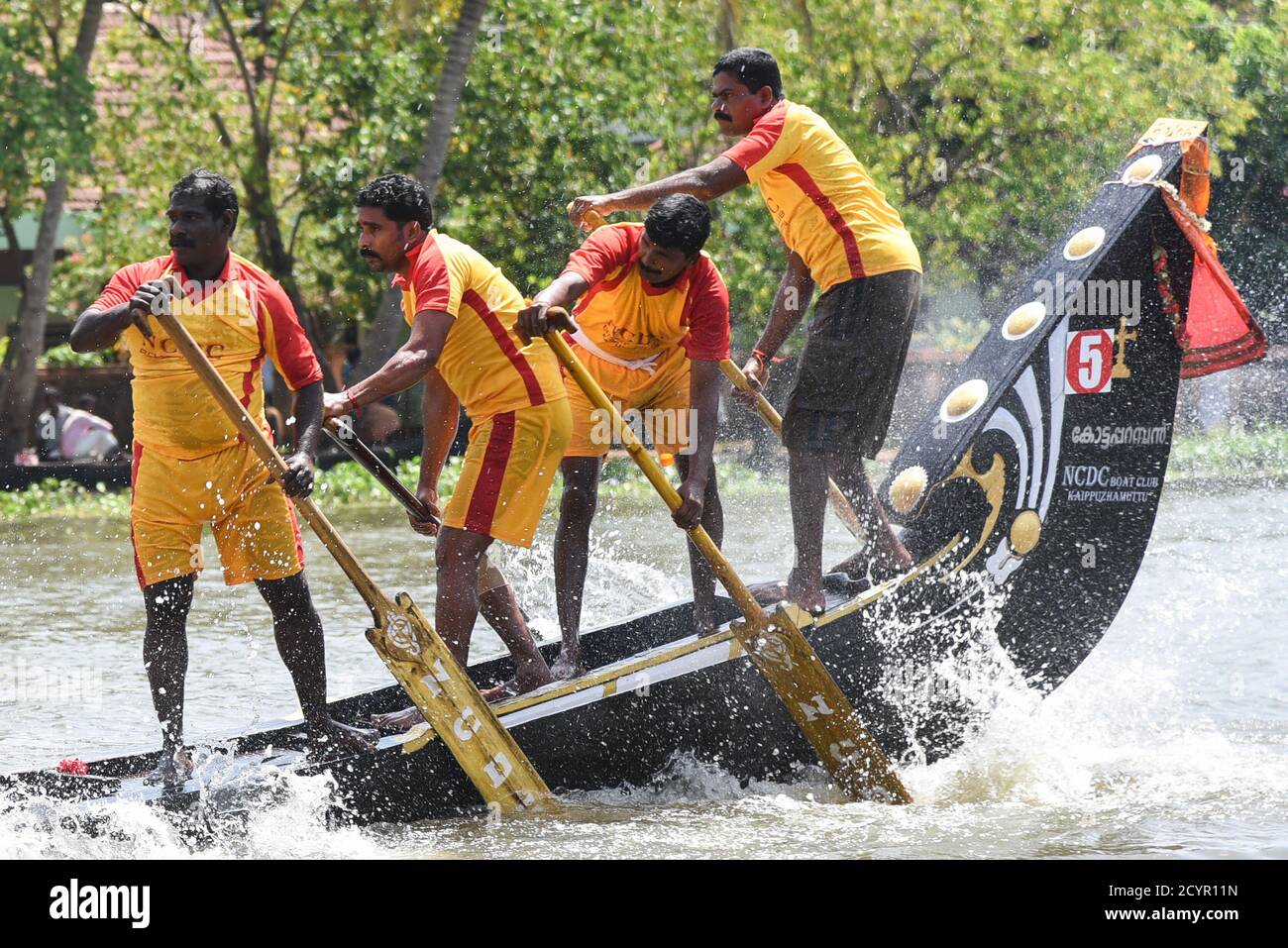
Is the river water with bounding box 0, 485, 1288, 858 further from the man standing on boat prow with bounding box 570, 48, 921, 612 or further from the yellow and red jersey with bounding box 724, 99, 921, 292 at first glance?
the yellow and red jersey with bounding box 724, 99, 921, 292

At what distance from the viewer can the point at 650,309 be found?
6.04m

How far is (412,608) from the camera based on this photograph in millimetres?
5316

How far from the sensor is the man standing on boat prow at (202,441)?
17.2 feet

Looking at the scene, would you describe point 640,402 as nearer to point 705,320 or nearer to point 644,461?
point 705,320

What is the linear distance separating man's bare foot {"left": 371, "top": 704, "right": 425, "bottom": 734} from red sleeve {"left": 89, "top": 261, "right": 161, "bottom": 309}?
5.32 ft

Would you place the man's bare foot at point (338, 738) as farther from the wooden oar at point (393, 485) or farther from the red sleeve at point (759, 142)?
the red sleeve at point (759, 142)

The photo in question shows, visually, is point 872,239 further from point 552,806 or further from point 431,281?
point 552,806

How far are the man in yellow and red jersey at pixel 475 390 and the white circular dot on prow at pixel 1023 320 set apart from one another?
1688 millimetres

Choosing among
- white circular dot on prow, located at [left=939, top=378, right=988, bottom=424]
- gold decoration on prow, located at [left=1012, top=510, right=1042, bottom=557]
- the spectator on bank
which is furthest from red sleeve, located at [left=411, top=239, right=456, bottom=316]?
the spectator on bank

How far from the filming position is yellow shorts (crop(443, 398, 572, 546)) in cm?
568

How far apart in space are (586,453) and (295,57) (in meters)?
12.7

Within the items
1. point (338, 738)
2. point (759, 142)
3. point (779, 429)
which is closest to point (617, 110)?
point (779, 429)
